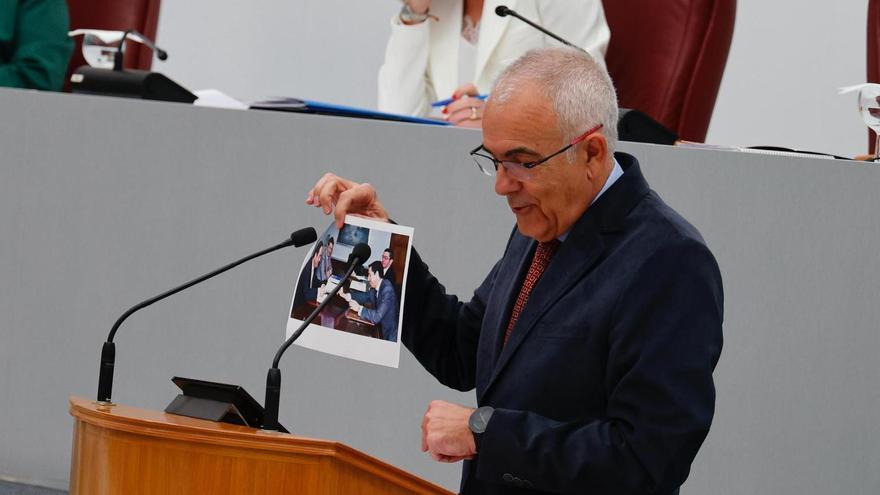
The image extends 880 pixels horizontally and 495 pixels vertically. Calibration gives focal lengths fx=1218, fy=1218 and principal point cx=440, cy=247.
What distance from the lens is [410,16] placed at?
3.44 m

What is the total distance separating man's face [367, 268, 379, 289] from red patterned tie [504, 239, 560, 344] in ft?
0.65

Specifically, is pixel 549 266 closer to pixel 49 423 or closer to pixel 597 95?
pixel 597 95

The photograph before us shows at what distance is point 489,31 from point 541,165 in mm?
1845

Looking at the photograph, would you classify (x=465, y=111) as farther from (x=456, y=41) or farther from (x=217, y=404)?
(x=217, y=404)

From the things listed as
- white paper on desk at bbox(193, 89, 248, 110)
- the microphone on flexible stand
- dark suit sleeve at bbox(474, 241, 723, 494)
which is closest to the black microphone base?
white paper on desk at bbox(193, 89, 248, 110)

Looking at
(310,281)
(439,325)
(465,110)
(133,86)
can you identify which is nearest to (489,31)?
(465,110)

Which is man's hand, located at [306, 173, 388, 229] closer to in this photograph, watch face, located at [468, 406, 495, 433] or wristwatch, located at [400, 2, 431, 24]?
watch face, located at [468, 406, 495, 433]

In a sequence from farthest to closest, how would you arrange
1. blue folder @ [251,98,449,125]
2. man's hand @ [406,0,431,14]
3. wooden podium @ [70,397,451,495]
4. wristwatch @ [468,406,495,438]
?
man's hand @ [406,0,431,14], blue folder @ [251,98,449,125], wristwatch @ [468,406,495,438], wooden podium @ [70,397,451,495]

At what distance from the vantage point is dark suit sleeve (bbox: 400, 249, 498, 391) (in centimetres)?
188

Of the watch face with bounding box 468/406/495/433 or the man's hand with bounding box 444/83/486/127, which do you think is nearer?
the watch face with bounding box 468/406/495/433

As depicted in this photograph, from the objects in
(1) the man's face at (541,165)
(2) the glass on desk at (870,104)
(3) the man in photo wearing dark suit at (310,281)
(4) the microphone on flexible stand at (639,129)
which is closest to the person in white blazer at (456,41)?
(4) the microphone on flexible stand at (639,129)

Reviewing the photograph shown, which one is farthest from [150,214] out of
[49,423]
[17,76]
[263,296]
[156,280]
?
[17,76]

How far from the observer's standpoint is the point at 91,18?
395 cm

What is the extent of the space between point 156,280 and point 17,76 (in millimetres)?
1068
